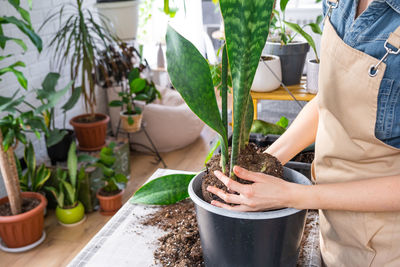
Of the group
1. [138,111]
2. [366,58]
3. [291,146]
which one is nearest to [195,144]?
[138,111]

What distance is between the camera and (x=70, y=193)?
240 cm

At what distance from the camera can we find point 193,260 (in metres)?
0.83

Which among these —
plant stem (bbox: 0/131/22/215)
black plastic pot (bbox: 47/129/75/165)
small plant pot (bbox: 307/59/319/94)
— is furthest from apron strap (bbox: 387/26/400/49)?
black plastic pot (bbox: 47/129/75/165)

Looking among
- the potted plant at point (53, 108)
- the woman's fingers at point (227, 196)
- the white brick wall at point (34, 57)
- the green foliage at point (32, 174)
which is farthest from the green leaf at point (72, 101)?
the woman's fingers at point (227, 196)

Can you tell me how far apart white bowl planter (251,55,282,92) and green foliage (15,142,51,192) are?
1.47 m

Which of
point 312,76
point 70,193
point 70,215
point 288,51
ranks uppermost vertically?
point 288,51

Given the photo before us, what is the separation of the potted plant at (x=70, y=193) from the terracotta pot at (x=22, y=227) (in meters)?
0.15

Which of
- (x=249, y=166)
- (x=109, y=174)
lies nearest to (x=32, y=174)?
(x=109, y=174)

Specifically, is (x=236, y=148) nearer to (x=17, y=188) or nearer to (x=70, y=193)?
(x=17, y=188)

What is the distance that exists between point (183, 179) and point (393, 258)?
1.54 feet

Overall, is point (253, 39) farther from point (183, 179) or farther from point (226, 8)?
point (183, 179)

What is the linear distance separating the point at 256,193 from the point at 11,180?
5.86 ft

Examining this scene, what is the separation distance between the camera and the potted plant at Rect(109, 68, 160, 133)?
2984 mm

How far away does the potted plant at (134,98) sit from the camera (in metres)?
2.98
